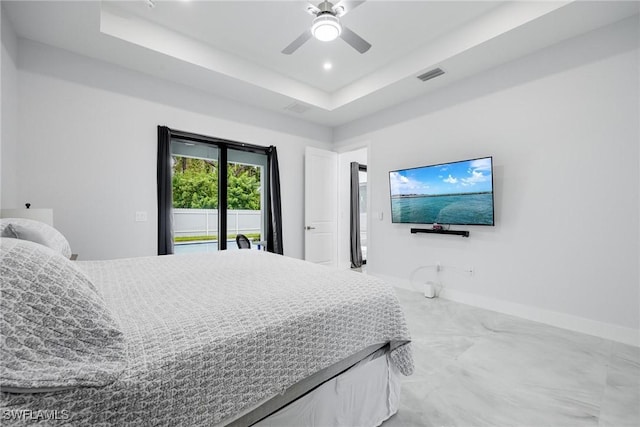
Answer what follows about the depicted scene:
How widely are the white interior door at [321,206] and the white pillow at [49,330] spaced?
3980 mm

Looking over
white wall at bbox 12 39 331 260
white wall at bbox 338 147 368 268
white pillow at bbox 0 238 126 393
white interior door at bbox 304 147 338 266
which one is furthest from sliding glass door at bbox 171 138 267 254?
white pillow at bbox 0 238 126 393

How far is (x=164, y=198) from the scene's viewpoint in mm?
3443

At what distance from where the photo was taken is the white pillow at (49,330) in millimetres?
621

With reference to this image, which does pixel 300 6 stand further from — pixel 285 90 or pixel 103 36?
pixel 103 36

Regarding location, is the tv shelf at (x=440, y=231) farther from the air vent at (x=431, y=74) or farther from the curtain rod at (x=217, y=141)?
the curtain rod at (x=217, y=141)

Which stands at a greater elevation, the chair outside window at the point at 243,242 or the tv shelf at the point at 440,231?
the tv shelf at the point at 440,231

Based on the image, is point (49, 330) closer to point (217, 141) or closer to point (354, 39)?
point (354, 39)

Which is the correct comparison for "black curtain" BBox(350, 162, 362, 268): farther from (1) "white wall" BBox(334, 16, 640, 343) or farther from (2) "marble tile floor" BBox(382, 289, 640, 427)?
(2) "marble tile floor" BBox(382, 289, 640, 427)

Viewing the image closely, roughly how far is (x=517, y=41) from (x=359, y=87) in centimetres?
186

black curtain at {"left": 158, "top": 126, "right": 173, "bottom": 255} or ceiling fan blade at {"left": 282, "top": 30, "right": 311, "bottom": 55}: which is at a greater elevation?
ceiling fan blade at {"left": 282, "top": 30, "right": 311, "bottom": 55}

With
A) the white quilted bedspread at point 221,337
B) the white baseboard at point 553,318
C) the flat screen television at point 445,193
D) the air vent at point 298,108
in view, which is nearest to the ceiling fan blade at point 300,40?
the air vent at point 298,108

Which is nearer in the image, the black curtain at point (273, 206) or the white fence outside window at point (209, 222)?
the white fence outside window at point (209, 222)

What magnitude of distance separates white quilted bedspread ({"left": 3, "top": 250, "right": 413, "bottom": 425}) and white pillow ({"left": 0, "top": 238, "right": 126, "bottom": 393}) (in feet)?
0.12

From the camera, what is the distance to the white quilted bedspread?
28.1 inches
